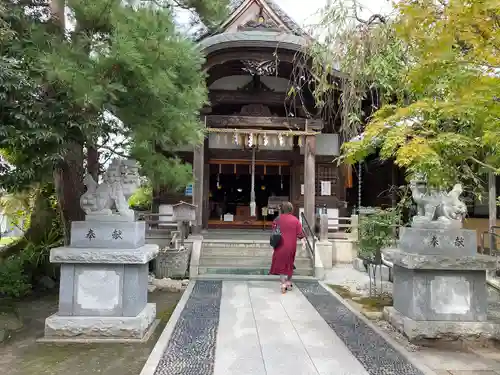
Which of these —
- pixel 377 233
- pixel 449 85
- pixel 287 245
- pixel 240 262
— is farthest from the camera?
pixel 240 262

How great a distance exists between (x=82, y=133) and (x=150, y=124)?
37.6 inches

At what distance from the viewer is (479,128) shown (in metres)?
4.47

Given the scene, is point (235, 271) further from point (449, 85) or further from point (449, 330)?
point (449, 85)

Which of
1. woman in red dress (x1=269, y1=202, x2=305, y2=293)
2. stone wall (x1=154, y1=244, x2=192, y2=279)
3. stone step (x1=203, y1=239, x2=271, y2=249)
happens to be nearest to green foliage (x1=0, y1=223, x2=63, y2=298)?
stone wall (x1=154, y1=244, x2=192, y2=279)

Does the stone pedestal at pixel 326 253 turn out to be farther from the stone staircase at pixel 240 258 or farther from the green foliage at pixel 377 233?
the green foliage at pixel 377 233

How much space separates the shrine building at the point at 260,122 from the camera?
1113cm

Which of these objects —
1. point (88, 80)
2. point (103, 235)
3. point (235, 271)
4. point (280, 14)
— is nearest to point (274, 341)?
point (103, 235)

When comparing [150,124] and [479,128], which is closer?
[479,128]

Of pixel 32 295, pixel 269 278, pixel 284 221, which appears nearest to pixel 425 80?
pixel 284 221

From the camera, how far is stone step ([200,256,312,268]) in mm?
10047

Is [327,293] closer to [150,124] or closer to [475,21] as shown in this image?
[150,124]

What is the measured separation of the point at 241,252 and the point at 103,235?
596 centimetres

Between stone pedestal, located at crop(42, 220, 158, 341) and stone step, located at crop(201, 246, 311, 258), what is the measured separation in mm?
5307

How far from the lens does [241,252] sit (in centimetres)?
1081
